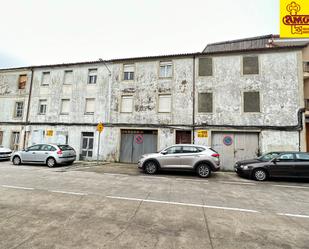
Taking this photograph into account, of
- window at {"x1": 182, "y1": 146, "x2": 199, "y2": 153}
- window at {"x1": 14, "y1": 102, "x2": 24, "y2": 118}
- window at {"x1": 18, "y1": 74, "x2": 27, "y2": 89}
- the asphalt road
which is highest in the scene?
window at {"x1": 18, "y1": 74, "x2": 27, "y2": 89}

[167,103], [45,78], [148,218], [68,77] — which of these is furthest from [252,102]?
[45,78]

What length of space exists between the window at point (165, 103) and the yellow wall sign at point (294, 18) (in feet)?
27.1

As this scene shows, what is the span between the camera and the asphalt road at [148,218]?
2.82m

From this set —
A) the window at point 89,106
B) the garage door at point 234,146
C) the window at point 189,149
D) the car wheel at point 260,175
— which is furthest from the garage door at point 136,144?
the car wheel at point 260,175

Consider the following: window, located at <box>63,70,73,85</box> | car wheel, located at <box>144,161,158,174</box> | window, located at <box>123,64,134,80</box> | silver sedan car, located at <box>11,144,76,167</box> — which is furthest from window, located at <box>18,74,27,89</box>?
car wheel, located at <box>144,161,158,174</box>

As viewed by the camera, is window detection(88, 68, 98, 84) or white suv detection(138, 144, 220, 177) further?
window detection(88, 68, 98, 84)

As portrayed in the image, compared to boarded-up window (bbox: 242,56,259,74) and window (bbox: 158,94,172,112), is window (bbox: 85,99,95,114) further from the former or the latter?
boarded-up window (bbox: 242,56,259,74)

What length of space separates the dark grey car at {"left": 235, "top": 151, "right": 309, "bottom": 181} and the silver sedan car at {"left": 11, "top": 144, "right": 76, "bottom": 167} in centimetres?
1134

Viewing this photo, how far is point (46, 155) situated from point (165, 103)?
9300 mm

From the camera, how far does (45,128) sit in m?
15.7

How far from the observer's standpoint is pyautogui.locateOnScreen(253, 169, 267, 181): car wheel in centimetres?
851

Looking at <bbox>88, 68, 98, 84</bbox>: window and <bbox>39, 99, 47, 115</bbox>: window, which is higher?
<bbox>88, 68, 98, 84</bbox>: window

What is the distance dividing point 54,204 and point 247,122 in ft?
40.8

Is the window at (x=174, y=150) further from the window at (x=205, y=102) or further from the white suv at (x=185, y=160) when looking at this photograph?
the window at (x=205, y=102)
